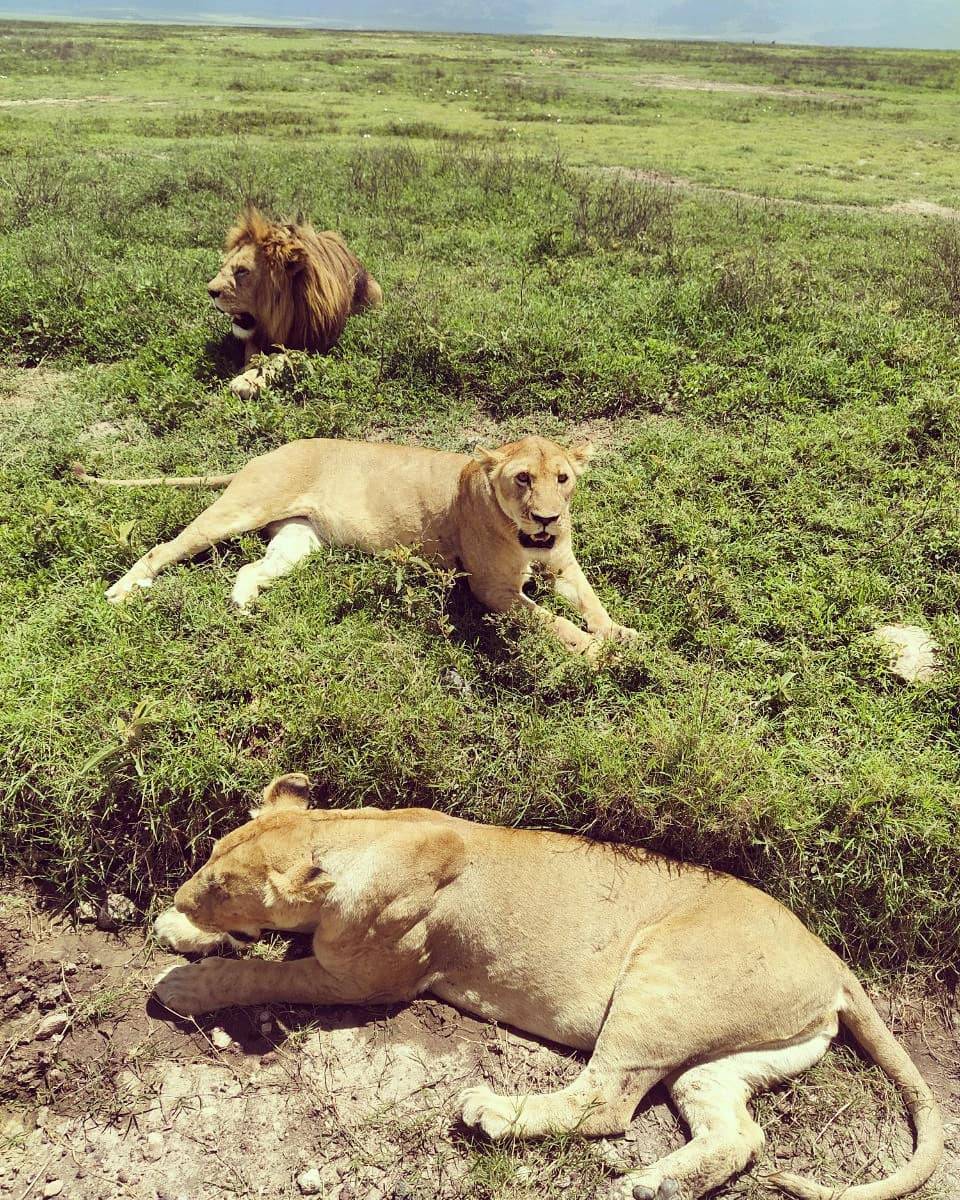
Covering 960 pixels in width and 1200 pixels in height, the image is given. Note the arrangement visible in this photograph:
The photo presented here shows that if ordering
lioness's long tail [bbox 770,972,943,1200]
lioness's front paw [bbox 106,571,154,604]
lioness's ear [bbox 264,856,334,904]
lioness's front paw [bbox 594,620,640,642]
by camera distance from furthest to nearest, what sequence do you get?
lioness's front paw [bbox 106,571,154,604] → lioness's front paw [bbox 594,620,640,642] → lioness's ear [bbox 264,856,334,904] → lioness's long tail [bbox 770,972,943,1200]

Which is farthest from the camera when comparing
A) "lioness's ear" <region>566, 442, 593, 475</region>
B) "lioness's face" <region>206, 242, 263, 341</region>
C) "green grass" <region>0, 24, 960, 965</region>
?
"lioness's face" <region>206, 242, 263, 341</region>

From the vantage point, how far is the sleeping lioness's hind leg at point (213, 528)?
4.94 meters

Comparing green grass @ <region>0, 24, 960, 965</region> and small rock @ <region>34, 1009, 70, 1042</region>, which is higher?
green grass @ <region>0, 24, 960, 965</region>

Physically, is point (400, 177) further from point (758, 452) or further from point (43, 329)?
point (758, 452)

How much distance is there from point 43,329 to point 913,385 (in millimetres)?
7792

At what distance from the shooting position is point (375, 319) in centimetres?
786

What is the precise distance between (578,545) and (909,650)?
79.5 inches

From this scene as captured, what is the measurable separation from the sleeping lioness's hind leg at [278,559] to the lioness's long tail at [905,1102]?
3561 millimetres

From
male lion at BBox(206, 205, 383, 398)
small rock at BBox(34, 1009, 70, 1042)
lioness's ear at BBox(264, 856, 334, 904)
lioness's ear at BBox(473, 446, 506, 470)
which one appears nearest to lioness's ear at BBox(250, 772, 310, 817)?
lioness's ear at BBox(264, 856, 334, 904)

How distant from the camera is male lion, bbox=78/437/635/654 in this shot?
444 cm

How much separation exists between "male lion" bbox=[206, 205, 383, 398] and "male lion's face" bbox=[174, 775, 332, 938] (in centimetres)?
504

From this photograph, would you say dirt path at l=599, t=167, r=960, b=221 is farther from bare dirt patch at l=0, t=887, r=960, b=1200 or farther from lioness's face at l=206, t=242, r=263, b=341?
bare dirt patch at l=0, t=887, r=960, b=1200

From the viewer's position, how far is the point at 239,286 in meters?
7.44

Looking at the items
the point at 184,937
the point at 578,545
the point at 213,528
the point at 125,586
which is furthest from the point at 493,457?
the point at 184,937
